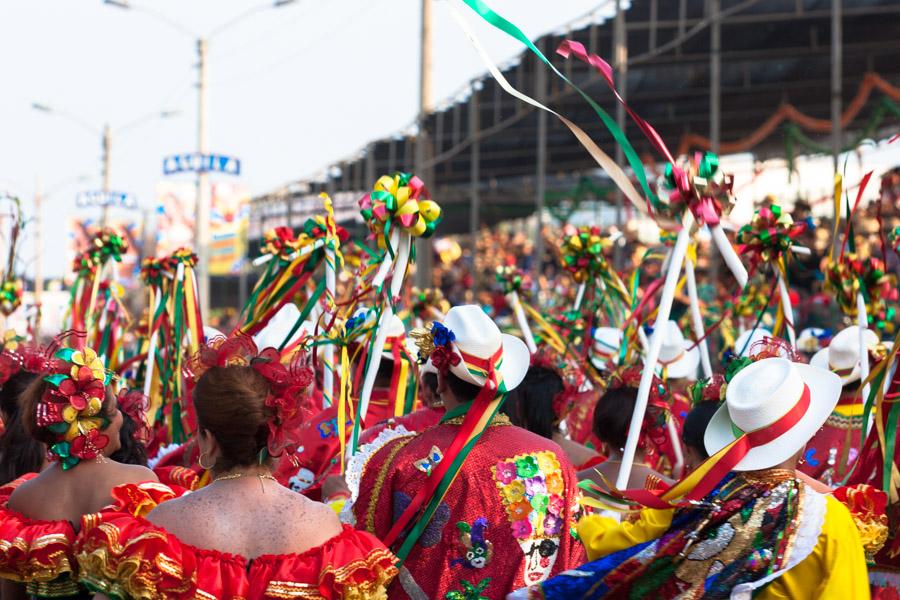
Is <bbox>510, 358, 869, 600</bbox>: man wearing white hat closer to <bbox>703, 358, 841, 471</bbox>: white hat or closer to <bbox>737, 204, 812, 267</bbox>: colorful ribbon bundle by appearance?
<bbox>703, 358, 841, 471</bbox>: white hat

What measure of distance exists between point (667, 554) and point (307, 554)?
3.20 ft

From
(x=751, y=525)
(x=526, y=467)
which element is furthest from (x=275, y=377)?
(x=751, y=525)

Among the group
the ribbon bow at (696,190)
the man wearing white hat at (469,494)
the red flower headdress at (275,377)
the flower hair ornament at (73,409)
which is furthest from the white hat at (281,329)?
the red flower headdress at (275,377)

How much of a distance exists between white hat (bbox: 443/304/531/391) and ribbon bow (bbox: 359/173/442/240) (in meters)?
1.30

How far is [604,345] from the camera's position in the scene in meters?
8.96

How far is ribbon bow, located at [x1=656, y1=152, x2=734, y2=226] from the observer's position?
15.6 ft

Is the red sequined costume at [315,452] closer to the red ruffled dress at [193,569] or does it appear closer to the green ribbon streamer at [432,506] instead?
the green ribbon streamer at [432,506]

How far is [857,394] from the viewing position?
5844mm

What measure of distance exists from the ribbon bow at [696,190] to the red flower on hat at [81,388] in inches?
84.5

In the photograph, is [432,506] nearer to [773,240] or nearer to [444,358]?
[444,358]

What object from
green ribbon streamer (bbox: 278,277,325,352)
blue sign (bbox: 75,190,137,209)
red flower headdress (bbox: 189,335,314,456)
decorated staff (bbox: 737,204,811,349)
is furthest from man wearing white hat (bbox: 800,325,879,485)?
blue sign (bbox: 75,190,137,209)

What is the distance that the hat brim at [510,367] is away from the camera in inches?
158

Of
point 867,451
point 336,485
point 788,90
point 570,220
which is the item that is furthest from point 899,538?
point 570,220

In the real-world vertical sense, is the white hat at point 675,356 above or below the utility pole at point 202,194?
below
